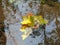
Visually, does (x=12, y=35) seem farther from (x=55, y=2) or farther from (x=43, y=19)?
(x=55, y=2)

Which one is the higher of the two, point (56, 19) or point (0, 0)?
point (0, 0)

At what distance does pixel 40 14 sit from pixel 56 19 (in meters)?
0.11

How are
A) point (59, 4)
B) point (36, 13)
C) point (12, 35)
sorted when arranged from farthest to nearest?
1. point (59, 4)
2. point (36, 13)
3. point (12, 35)

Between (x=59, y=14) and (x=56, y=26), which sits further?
(x=59, y=14)

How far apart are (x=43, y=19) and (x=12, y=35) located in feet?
0.73

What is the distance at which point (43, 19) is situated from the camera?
3.82ft

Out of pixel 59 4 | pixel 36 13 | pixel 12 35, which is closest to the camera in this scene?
pixel 12 35

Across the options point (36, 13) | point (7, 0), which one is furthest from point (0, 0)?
point (36, 13)

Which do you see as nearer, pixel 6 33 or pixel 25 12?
pixel 6 33

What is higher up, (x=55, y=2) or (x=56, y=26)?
(x=55, y=2)

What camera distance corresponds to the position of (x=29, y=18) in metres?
1.13

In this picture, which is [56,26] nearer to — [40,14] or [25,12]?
[40,14]

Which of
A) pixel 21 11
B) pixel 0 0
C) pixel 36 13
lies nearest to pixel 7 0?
pixel 0 0

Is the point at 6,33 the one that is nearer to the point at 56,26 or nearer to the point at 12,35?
the point at 12,35
